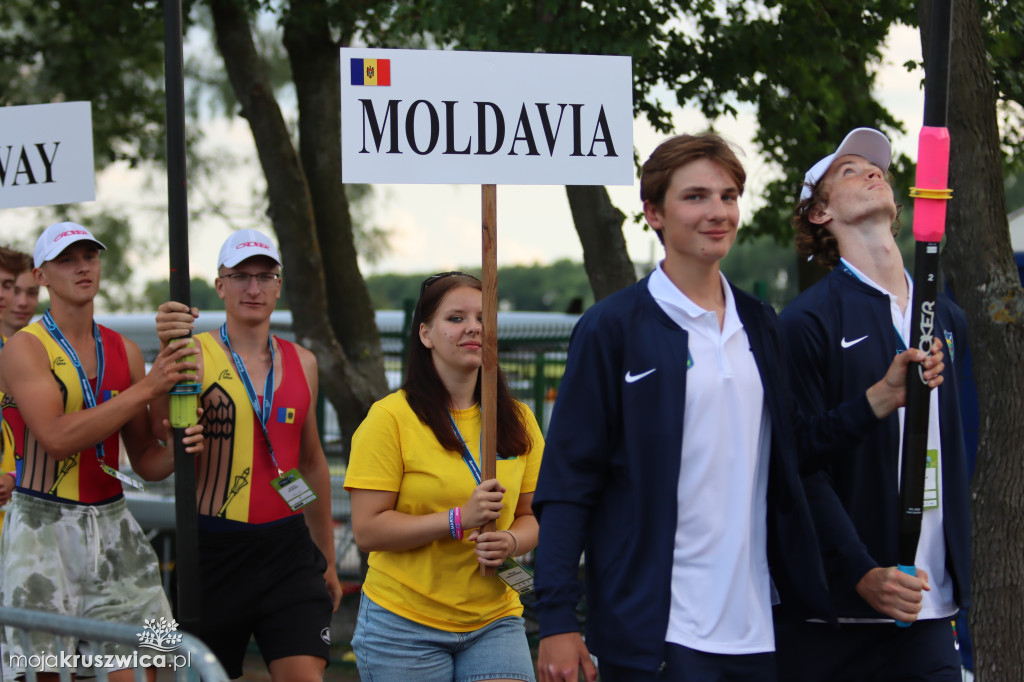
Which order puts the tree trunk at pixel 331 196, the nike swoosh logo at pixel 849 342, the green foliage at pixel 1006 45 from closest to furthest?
1. the nike swoosh logo at pixel 849 342
2. the green foliage at pixel 1006 45
3. the tree trunk at pixel 331 196

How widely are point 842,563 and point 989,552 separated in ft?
7.06

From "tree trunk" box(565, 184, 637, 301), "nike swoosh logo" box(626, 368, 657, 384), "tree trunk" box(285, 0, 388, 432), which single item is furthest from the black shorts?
"tree trunk" box(285, 0, 388, 432)

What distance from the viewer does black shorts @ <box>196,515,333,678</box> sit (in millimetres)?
A: 4438

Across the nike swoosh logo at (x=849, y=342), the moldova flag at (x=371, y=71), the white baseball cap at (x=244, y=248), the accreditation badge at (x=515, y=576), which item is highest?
the moldova flag at (x=371, y=71)

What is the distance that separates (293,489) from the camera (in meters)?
4.48

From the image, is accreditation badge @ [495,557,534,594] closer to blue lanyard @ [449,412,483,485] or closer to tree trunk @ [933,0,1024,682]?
blue lanyard @ [449,412,483,485]

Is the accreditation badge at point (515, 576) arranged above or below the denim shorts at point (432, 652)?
above

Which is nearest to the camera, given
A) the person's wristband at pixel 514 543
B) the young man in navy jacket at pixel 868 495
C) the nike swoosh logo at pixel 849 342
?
the young man in navy jacket at pixel 868 495

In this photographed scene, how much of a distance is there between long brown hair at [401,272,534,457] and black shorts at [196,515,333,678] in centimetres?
87

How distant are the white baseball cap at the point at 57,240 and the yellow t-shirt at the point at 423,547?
1.37 meters

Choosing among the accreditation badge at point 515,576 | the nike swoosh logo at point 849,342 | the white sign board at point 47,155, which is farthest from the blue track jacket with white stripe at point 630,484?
the white sign board at point 47,155

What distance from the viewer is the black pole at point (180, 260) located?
395 centimetres

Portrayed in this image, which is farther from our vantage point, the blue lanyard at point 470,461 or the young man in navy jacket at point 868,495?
the blue lanyard at point 470,461

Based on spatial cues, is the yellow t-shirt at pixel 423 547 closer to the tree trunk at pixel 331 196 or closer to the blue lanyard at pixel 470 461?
the blue lanyard at pixel 470 461
